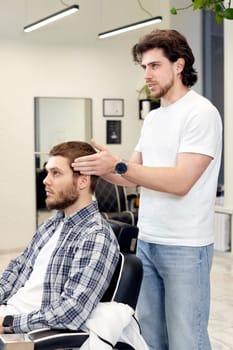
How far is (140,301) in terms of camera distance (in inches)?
82.5

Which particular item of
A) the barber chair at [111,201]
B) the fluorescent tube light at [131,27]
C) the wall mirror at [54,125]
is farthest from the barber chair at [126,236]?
the wall mirror at [54,125]

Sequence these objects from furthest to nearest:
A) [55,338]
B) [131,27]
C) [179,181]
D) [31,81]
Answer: [31,81] < [131,27] < [179,181] < [55,338]

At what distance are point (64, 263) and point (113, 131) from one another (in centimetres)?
521

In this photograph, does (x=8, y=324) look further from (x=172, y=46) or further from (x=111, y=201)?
(x=111, y=201)

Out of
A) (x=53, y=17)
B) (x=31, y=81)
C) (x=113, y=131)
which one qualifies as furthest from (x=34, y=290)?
(x=113, y=131)

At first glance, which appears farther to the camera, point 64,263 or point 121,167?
point 64,263

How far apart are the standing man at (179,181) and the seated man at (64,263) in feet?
0.51

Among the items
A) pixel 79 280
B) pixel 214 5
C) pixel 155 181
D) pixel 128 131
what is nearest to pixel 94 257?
pixel 79 280

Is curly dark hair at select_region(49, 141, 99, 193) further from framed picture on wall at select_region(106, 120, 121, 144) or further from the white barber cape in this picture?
framed picture on wall at select_region(106, 120, 121, 144)

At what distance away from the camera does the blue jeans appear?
1.88 meters

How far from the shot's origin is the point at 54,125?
22.1ft

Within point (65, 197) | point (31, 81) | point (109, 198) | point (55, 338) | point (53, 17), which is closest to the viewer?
point (55, 338)

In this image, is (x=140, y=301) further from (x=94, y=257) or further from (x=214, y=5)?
(x=214, y=5)

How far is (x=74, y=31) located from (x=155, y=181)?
5355 millimetres
